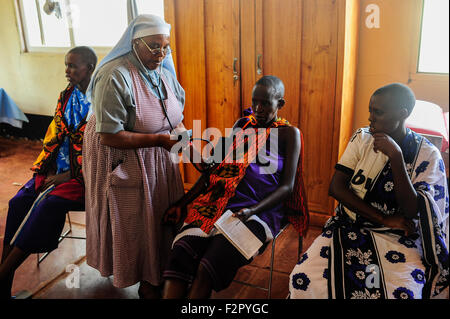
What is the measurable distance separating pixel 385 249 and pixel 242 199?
2.27ft

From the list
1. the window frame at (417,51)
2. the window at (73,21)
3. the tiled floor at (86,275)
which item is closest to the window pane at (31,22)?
the window at (73,21)

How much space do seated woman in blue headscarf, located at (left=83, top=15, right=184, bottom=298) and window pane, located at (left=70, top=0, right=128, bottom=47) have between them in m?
3.01

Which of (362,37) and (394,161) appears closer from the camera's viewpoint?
(394,161)

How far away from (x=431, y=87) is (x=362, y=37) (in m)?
0.62

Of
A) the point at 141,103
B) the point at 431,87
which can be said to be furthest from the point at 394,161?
the point at 431,87

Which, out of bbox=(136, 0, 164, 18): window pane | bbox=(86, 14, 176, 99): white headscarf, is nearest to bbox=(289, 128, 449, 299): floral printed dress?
bbox=(86, 14, 176, 99): white headscarf

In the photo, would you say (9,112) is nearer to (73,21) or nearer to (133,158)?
(73,21)

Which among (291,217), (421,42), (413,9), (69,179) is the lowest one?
(291,217)

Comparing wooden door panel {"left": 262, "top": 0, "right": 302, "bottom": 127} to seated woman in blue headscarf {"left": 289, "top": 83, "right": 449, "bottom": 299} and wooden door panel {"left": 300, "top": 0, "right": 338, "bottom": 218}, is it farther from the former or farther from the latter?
seated woman in blue headscarf {"left": 289, "top": 83, "right": 449, "bottom": 299}

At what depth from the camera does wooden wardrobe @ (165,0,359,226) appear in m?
2.68

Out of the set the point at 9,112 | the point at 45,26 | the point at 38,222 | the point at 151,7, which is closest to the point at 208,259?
the point at 38,222

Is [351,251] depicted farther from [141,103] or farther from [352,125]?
[352,125]

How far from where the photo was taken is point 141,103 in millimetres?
2041

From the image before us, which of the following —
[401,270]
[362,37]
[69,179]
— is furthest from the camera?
[362,37]
